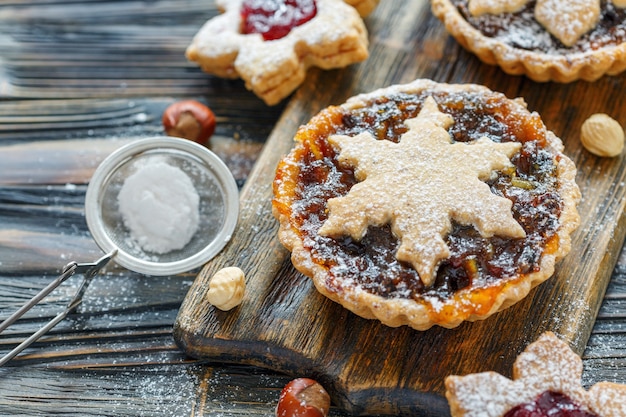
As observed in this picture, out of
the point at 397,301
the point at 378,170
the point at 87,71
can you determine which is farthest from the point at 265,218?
the point at 87,71

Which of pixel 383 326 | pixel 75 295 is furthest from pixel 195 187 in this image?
pixel 383 326

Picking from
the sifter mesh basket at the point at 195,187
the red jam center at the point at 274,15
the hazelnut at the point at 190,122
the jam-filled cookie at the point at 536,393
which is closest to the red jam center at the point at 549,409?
the jam-filled cookie at the point at 536,393

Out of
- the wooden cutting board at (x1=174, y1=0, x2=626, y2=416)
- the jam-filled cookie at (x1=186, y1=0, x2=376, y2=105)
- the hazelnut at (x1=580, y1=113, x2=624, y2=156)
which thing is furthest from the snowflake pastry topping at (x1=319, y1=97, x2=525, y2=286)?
the jam-filled cookie at (x1=186, y1=0, x2=376, y2=105)

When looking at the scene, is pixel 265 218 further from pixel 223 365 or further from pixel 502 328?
pixel 502 328

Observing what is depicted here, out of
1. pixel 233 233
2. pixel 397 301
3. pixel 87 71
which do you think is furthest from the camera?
pixel 87 71

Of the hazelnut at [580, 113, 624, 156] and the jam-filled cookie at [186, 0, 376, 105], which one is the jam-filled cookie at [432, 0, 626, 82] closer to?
the hazelnut at [580, 113, 624, 156]
